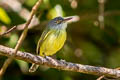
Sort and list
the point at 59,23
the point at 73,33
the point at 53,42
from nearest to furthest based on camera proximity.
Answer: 1. the point at 53,42
2. the point at 59,23
3. the point at 73,33

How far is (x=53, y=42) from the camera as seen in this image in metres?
3.89

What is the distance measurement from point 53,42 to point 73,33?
1.95 meters

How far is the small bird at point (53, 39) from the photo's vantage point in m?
3.88

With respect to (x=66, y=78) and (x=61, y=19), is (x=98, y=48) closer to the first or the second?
(x=66, y=78)

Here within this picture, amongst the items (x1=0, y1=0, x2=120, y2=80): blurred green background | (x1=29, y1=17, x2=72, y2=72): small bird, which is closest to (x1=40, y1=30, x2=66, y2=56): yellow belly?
(x1=29, y1=17, x2=72, y2=72): small bird

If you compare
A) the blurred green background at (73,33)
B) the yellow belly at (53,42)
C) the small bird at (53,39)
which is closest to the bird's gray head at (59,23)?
the small bird at (53,39)

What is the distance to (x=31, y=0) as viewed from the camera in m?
5.11

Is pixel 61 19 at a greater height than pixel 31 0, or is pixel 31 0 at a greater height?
pixel 31 0

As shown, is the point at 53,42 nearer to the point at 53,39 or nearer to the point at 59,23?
the point at 53,39

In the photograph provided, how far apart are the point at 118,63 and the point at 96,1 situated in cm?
113

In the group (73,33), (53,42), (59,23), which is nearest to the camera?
(53,42)

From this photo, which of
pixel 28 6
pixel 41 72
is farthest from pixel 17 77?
pixel 28 6

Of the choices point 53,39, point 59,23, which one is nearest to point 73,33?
point 59,23

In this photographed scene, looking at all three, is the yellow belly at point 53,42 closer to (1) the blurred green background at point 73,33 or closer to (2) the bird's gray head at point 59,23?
(2) the bird's gray head at point 59,23
